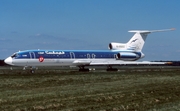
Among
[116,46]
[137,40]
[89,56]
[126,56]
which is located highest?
[137,40]

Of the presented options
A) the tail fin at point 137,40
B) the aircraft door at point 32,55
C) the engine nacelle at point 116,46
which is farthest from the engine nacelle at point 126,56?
the aircraft door at point 32,55

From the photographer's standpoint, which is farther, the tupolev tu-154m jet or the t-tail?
the t-tail

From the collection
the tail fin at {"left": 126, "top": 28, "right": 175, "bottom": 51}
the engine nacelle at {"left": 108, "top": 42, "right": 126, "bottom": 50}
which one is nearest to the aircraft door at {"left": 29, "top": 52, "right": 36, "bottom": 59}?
the engine nacelle at {"left": 108, "top": 42, "right": 126, "bottom": 50}

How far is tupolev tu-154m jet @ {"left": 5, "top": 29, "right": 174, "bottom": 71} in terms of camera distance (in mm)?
52312

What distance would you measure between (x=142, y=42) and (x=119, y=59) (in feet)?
21.4

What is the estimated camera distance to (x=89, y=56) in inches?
2349

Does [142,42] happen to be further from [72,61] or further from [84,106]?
[84,106]

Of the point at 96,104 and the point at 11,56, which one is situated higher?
the point at 11,56

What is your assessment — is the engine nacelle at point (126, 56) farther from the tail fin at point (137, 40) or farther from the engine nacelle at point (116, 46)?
the engine nacelle at point (116, 46)

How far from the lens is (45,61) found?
177 ft

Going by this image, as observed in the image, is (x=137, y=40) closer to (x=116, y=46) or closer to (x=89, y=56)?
(x=116, y=46)

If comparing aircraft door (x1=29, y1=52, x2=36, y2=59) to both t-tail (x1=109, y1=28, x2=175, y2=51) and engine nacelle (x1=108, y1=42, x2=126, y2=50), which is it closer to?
engine nacelle (x1=108, y1=42, x2=126, y2=50)

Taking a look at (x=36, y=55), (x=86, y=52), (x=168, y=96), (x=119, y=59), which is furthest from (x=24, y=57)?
(x=168, y=96)

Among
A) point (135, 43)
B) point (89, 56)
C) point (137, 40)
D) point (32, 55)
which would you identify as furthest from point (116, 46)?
point (32, 55)
